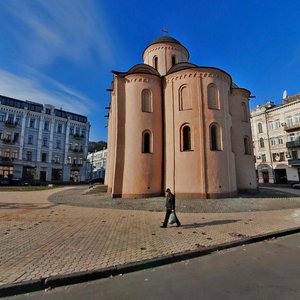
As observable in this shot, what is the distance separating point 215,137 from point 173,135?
11.8 ft

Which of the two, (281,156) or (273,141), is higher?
(273,141)

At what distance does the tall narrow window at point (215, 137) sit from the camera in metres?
19.0

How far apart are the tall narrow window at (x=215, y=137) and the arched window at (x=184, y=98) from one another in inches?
111

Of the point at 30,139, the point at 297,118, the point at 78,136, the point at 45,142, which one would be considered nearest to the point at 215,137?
the point at 297,118

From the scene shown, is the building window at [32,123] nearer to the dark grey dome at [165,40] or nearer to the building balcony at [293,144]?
the dark grey dome at [165,40]

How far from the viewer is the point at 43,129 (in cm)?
4825

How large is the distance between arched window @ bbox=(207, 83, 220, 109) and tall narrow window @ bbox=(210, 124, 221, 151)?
1835 millimetres

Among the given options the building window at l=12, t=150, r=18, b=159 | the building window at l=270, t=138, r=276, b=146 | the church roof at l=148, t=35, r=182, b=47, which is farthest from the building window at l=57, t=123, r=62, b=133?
the building window at l=270, t=138, r=276, b=146

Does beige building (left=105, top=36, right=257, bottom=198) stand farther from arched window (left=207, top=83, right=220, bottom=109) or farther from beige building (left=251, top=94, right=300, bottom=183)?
beige building (left=251, top=94, right=300, bottom=183)

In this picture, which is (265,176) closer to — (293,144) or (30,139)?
(293,144)

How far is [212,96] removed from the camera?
19797mm

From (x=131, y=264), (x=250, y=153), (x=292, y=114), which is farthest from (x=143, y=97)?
(x=292, y=114)

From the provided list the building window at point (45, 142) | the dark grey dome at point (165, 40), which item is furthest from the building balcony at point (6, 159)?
the dark grey dome at point (165, 40)

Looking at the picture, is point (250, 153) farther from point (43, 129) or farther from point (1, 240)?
point (43, 129)
